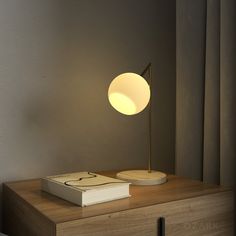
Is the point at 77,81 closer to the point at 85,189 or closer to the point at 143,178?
the point at 143,178

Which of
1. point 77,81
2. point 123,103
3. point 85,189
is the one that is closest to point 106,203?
point 85,189

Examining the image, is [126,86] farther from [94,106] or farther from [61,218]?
[61,218]

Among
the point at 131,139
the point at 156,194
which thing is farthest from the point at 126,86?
the point at 131,139

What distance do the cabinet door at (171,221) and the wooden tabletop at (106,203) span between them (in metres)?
0.01

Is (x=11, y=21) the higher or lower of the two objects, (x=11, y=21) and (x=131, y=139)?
the higher

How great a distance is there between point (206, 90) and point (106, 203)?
617mm

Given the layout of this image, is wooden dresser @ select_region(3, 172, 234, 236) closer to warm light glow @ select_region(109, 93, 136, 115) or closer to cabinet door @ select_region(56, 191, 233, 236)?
cabinet door @ select_region(56, 191, 233, 236)

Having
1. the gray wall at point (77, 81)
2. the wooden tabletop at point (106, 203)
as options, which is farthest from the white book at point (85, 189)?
the gray wall at point (77, 81)

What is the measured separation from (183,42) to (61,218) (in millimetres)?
877

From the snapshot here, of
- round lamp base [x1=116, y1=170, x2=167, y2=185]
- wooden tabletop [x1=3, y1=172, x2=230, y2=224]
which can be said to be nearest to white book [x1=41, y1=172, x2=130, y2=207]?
wooden tabletop [x1=3, y1=172, x2=230, y2=224]

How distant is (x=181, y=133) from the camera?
1352 millimetres

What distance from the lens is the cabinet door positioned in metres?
0.79

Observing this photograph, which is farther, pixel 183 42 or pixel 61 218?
pixel 183 42

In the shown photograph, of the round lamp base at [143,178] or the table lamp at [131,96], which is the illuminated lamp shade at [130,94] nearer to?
the table lamp at [131,96]
